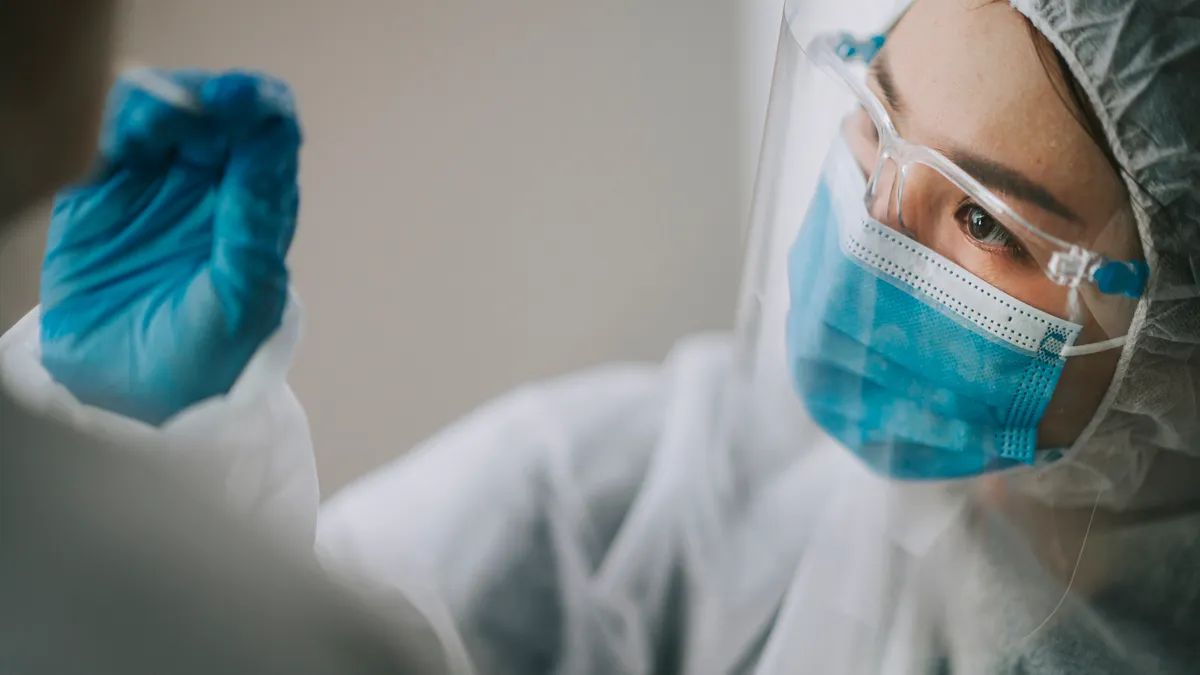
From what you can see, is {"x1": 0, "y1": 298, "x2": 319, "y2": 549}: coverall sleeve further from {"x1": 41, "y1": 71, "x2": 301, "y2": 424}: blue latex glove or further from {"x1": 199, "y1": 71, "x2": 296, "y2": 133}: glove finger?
→ {"x1": 199, "y1": 71, "x2": 296, "y2": 133}: glove finger

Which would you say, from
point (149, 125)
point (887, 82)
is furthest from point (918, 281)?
point (149, 125)

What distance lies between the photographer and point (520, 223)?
1304 mm

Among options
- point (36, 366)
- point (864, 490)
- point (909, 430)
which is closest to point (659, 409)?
point (864, 490)

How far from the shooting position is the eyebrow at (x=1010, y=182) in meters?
0.63

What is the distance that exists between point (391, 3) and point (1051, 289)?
0.81m

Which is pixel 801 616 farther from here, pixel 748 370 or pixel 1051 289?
pixel 1051 289

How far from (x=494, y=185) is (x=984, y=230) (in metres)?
0.75

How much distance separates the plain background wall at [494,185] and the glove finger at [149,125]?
163 millimetres

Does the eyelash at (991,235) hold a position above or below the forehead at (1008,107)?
below

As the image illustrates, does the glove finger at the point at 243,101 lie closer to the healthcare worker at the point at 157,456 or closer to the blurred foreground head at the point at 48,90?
the healthcare worker at the point at 157,456

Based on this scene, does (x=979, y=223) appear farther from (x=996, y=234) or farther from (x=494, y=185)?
(x=494, y=185)

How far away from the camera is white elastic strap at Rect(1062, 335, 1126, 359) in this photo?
64cm

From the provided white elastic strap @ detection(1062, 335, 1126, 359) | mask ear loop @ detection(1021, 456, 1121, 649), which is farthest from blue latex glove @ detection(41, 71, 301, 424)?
mask ear loop @ detection(1021, 456, 1121, 649)

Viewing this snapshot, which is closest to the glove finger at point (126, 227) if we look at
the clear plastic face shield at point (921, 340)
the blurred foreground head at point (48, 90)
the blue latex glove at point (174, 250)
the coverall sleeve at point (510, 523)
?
the blue latex glove at point (174, 250)
